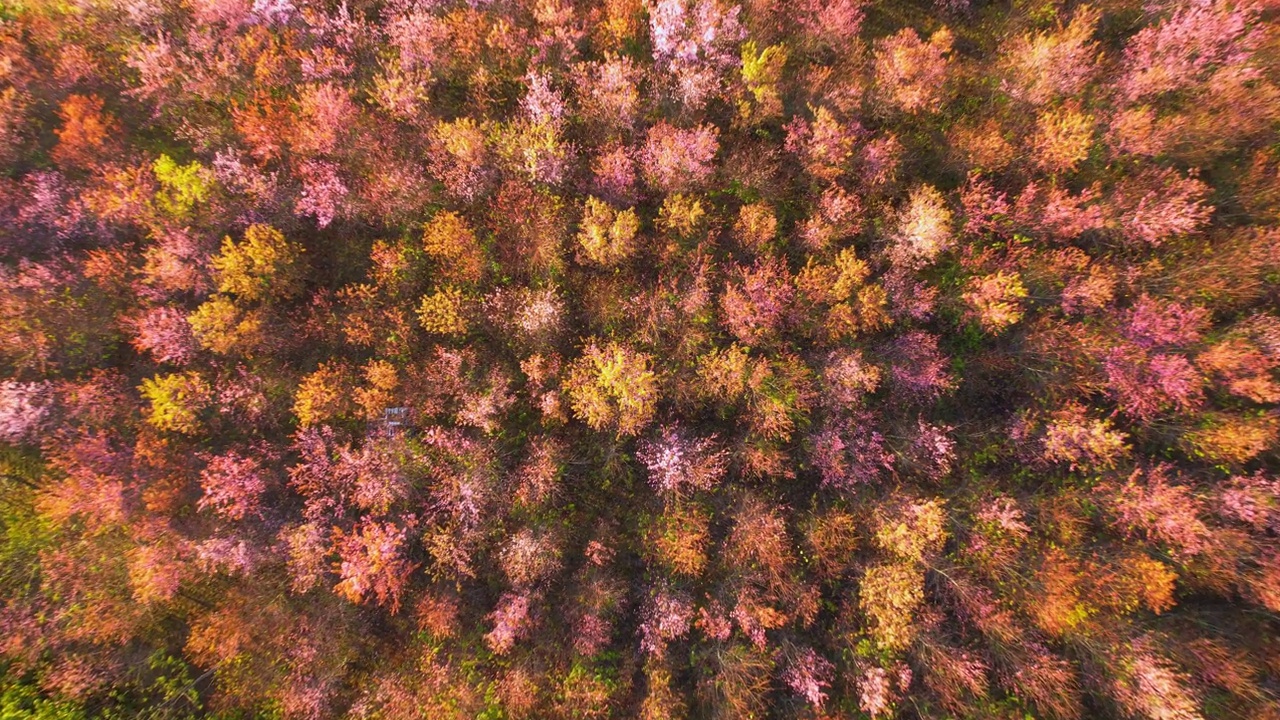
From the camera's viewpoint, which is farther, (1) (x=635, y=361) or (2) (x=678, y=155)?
(2) (x=678, y=155)

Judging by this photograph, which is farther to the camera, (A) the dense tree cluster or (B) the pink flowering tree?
(B) the pink flowering tree

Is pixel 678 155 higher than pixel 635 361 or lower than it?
higher

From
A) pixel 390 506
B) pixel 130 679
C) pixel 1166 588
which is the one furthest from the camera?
pixel 390 506

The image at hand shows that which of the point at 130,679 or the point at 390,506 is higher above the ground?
the point at 390,506

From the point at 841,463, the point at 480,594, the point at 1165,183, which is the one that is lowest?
the point at 480,594

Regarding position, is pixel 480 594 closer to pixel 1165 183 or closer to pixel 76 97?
pixel 76 97

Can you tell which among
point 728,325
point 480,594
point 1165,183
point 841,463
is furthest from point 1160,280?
point 480,594

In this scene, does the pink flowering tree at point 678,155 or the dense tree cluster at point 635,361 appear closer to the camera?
the dense tree cluster at point 635,361

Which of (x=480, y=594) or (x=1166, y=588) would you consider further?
(x=480, y=594)
